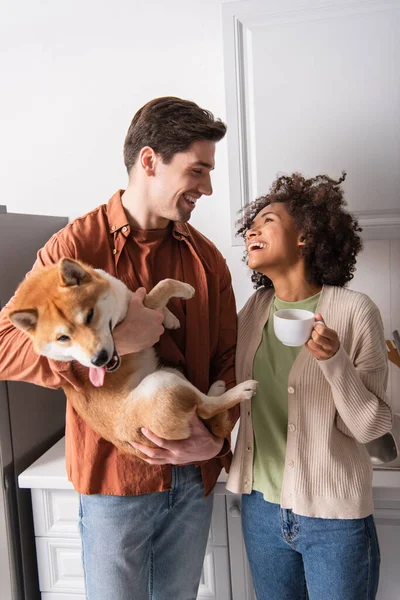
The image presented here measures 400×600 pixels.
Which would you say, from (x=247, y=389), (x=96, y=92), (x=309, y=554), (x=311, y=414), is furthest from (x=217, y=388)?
(x=96, y=92)

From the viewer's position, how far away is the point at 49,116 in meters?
2.23

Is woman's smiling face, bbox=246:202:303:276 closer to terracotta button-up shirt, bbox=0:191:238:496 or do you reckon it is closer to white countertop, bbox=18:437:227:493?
terracotta button-up shirt, bbox=0:191:238:496

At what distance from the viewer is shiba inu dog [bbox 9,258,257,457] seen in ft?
3.75

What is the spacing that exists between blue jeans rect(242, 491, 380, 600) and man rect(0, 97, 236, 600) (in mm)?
183

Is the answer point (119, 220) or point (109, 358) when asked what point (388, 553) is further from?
point (119, 220)

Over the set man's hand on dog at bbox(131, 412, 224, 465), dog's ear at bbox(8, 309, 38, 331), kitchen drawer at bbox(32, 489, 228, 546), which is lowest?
kitchen drawer at bbox(32, 489, 228, 546)

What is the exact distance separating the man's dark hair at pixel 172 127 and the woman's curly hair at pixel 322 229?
274mm

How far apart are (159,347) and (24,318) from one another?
384mm

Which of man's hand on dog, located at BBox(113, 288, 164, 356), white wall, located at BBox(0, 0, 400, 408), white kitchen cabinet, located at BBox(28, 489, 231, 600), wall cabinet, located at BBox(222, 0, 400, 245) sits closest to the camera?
man's hand on dog, located at BBox(113, 288, 164, 356)

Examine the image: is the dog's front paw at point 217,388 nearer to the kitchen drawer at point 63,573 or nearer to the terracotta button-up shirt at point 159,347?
the terracotta button-up shirt at point 159,347

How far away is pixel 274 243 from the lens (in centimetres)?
136

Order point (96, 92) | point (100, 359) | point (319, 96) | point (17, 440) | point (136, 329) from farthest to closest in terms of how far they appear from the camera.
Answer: point (96, 92) < point (17, 440) < point (319, 96) < point (136, 329) < point (100, 359)

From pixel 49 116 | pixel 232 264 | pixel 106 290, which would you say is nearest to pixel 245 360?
pixel 106 290

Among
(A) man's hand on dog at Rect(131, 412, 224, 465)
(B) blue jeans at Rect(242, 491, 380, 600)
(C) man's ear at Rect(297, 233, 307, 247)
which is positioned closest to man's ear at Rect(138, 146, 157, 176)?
(C) man's ear at Rect(297, 233, 307, 247)
